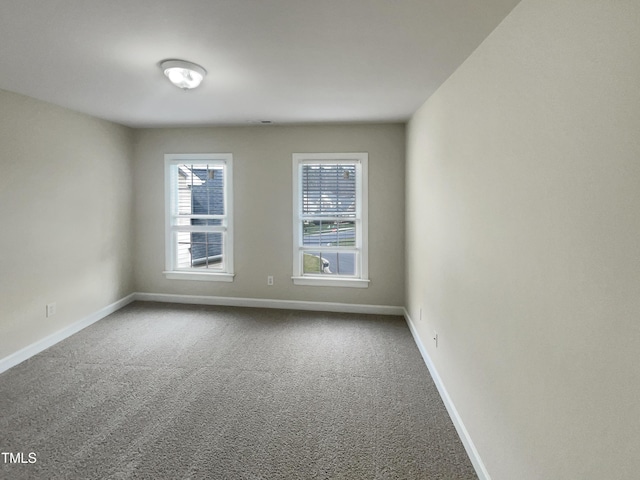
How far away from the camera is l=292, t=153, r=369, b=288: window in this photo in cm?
429

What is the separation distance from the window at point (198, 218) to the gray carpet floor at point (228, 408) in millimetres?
1167

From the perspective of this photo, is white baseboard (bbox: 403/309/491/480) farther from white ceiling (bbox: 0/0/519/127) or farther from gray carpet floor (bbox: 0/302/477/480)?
white ceiling (bbox: 0/0/519/127)

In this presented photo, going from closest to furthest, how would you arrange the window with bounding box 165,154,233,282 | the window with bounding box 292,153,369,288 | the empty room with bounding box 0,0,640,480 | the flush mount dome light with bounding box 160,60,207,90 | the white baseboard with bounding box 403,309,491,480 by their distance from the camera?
the empty room with bounding box 0,0,640,480 → the white baseboard with bounding box 403,309,491,480 → the flush mount dome light with bounding box 160,60,207,90 → the window with bounding box 292,153,369,288 → the window with bounding box 165,154,233,282

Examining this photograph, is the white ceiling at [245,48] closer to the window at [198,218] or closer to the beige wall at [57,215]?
the beige wall at [57,215]

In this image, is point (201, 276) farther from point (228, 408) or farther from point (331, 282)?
point (228, 408)

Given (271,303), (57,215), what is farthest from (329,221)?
(57,215)

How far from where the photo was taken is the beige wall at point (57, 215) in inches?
116

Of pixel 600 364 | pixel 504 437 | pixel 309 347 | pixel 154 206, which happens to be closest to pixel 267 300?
pixel 309 347

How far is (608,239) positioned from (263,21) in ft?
5.80

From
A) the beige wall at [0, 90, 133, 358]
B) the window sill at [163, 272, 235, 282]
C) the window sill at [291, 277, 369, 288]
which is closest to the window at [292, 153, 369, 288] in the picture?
the window sill at [291, 277, 369, 288]

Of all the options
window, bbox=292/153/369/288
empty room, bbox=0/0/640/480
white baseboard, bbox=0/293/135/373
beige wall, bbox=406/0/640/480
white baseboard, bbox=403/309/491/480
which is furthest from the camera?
window, bbox=292/153/369/288

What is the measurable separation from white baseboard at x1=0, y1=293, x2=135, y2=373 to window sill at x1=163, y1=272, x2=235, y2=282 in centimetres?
68

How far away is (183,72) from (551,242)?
2.43 m

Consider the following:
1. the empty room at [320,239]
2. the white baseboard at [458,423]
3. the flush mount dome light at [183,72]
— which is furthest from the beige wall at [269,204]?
the flush mount dome light at [183,72]
